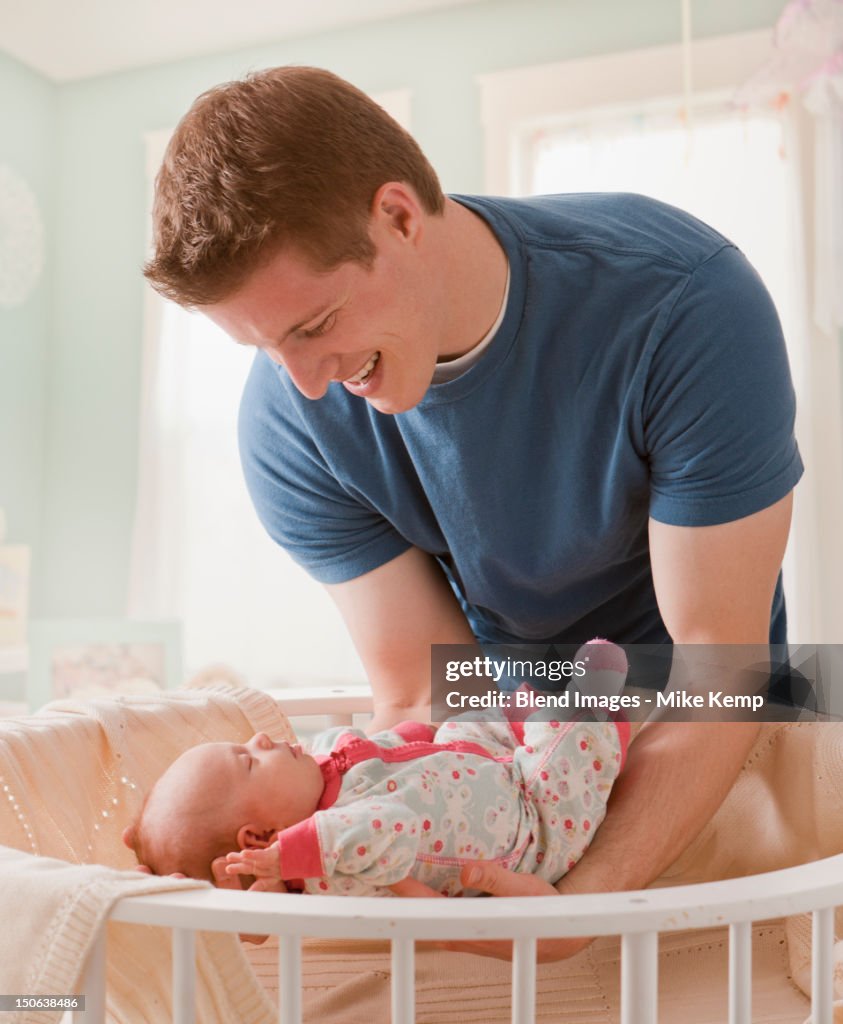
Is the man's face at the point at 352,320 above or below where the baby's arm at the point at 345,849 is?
above

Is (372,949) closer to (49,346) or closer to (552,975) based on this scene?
(552,975)

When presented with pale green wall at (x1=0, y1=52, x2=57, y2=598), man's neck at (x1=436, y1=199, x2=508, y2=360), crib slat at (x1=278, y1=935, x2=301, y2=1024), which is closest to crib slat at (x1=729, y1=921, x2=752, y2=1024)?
crib slat at (x1=278, y1=935, x2=301, y2=1024)

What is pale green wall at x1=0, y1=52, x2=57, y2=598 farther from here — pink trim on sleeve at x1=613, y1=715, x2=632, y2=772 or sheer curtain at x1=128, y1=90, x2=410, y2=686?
pink trim on sleeve at x1=613, y1=715, x2=632, y2=772

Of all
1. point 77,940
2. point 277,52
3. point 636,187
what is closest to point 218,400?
point 277,52

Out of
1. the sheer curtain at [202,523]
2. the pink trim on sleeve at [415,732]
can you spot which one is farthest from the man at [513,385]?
the sheer curtain at [202,523]

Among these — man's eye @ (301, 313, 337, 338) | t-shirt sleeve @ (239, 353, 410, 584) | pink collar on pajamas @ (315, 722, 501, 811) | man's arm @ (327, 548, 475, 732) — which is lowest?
pink collar on pajamas @ (315, 722, 501, 811)

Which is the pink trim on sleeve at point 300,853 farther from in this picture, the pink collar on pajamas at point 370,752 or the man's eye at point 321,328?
the man's eye at point 321,328

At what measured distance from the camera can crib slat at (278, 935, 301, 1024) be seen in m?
0.62

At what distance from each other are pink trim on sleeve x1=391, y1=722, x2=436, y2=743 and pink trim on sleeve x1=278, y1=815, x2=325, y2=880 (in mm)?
318

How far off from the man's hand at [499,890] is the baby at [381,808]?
0.8 inches

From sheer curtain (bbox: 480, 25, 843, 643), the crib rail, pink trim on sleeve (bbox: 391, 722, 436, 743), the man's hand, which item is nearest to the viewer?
the crib rail

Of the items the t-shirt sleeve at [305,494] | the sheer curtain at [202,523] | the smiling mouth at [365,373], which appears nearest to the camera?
the smiling mouth at [365,373]

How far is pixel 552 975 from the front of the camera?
3.40ft

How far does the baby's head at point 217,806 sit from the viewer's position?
0.90 metres
